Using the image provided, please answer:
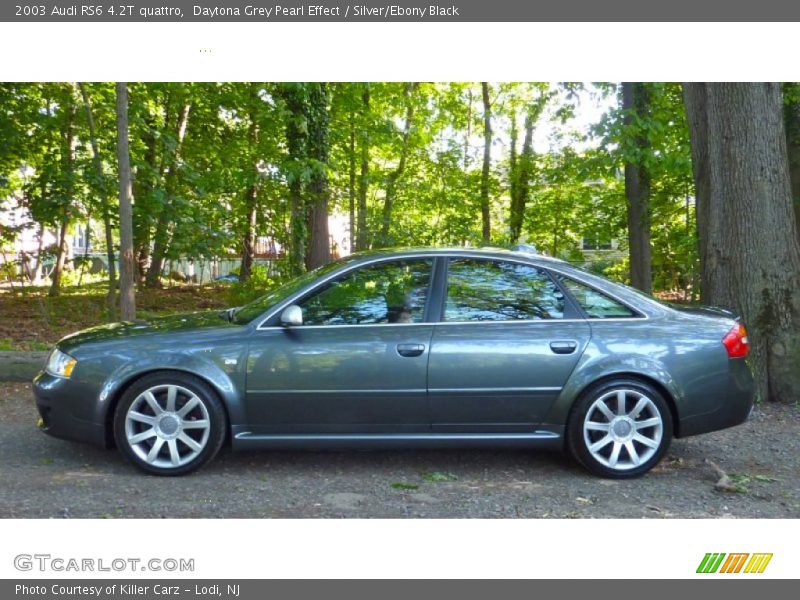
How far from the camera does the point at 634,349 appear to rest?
4.98 meters

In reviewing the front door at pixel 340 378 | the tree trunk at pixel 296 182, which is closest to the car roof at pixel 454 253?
the front door at pixel 340 378

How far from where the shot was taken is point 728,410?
5.05 m

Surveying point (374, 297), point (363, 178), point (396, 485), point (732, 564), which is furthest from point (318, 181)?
point (732, 564)

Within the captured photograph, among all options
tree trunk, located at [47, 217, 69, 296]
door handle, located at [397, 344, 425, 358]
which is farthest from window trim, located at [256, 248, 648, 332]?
tree trunk, located at [47, 217, 69, 296]

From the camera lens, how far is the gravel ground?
439 cm

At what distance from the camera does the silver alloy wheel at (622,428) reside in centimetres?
499

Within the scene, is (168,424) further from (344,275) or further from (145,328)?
(344,275)

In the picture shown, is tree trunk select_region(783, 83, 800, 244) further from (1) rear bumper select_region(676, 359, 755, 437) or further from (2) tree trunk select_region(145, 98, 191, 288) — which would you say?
(2) tree trunk select_region(145, 98, 191, 288)

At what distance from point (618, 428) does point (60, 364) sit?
3.90 m

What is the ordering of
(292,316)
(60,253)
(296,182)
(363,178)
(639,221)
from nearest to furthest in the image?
(292,316)
(296,182)
(60,253)
(639,221)
(363,178)

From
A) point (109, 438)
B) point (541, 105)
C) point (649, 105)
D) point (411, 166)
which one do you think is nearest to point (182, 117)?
point (411, 166)

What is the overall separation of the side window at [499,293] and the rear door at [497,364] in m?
0.01

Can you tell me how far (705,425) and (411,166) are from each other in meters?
15.4

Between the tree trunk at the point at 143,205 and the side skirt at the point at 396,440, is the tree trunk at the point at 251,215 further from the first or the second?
the side skirt at the point at 396,440
